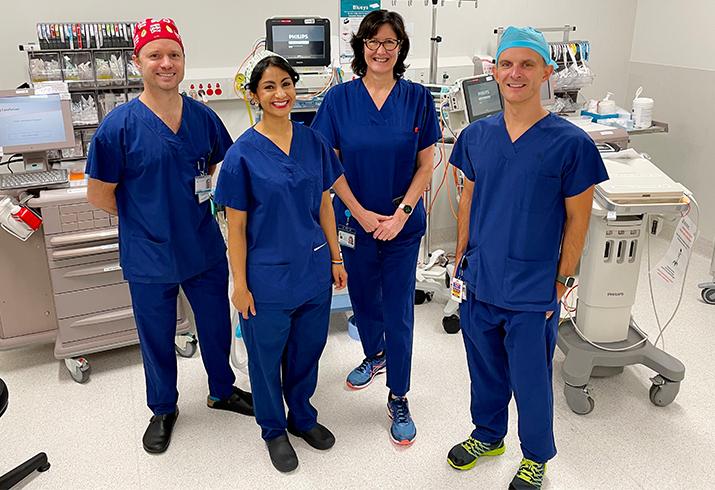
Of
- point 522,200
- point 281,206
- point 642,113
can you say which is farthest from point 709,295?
point 281,206

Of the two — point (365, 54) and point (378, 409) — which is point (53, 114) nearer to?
point (365, 54)

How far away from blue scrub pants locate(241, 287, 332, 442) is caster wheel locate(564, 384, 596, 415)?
3.38 feet

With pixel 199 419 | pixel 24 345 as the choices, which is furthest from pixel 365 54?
pixel 24 345

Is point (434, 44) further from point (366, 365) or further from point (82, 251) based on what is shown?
point (82, 251)

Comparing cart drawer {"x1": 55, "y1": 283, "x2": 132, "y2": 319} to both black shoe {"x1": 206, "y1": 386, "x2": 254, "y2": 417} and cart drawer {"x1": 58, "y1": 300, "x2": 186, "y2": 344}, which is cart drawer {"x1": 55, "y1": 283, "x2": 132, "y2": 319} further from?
black shoe {"x1": 206, "y1": 386, "x2": 254, "y2": 417}

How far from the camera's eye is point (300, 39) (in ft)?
9.64

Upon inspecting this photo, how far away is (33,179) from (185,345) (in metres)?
0.97

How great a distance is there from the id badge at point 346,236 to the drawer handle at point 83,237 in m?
1.04

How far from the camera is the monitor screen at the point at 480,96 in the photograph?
9.26 ft

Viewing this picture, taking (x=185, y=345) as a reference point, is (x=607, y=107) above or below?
above

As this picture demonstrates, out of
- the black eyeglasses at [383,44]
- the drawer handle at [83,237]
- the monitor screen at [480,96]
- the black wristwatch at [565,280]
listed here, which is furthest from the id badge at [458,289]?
the drawer handle at [83,237]

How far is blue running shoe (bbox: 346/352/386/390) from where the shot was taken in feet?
8.52

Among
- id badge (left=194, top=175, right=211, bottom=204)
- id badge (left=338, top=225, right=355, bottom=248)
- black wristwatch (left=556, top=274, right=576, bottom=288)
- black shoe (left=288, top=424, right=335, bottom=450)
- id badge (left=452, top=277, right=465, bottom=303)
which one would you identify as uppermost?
id badge (left=194, top=175, right=211, bottom=204)

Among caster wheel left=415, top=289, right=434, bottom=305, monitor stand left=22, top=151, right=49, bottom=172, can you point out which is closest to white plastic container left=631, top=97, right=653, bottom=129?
caster wheel left=415, top=289, right=434, bottom=305
